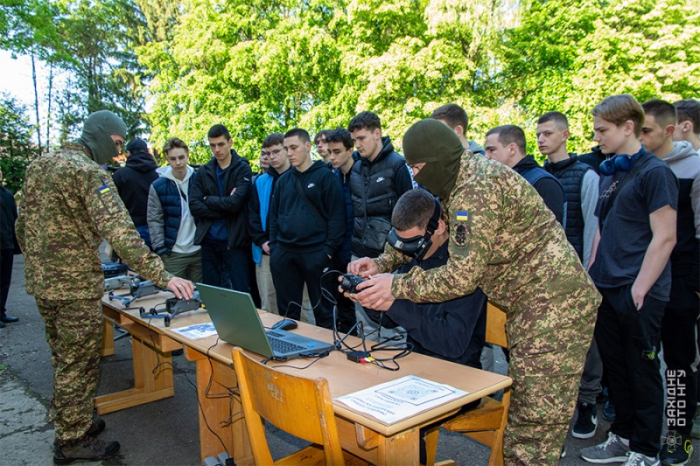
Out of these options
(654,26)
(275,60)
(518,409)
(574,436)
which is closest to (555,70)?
(654,26)

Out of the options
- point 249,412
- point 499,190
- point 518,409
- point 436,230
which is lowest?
point 518,409

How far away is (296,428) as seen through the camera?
1.60 m

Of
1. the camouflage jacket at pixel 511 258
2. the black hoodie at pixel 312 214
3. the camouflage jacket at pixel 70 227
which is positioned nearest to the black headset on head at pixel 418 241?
the camouflage jacket at pixel 511 258

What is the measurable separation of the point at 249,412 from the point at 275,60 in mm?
15091

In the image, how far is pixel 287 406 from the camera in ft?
5.27

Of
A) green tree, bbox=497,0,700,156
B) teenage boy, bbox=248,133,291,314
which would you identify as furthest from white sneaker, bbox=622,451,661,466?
green tree, bbox=497,0,700,156

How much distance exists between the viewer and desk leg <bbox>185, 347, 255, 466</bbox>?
2664mm

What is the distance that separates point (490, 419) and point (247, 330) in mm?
1181

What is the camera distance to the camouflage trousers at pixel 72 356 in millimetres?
2779

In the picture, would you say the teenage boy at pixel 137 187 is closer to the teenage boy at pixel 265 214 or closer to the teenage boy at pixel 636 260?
the teenage boy at pixel 265 214

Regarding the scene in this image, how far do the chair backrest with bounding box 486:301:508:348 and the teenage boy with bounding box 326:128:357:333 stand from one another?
214cm

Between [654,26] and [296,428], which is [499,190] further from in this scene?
[654,26]

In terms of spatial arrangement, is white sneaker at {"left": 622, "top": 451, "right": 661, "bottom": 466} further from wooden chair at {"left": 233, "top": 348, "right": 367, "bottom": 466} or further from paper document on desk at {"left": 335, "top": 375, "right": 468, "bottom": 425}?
wooden chair at {"left": 233, "top": 348, "right": 367, "bottom": 466}

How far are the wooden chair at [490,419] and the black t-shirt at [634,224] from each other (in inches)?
31.5
